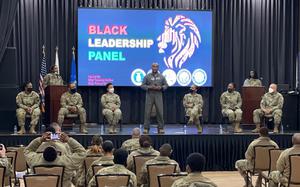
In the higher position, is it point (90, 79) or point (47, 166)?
point (90, 79)

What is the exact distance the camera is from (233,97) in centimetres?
1236

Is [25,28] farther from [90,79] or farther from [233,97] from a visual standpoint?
[233,97]

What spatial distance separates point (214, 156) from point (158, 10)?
4.88 m

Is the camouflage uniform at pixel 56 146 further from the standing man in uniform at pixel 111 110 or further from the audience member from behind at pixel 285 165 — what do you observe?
the standing man in uniform at pixel 111 110

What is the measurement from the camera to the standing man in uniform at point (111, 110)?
1171 cm

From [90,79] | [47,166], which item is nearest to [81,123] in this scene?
Answer: [90,79]

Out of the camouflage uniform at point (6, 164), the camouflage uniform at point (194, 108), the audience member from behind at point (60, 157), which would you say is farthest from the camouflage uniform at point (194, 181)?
the camouflage uniform at point (194, 108)

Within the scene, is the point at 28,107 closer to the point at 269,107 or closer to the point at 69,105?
the point at 69,105

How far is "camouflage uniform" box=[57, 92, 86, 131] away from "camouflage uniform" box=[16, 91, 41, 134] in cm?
50

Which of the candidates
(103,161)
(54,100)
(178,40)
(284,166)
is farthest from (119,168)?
(178,40)

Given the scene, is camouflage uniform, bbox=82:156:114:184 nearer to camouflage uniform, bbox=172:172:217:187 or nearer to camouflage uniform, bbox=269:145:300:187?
camouflage uniform, bbox=172:172:217:187

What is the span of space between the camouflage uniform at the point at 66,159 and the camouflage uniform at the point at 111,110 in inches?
186

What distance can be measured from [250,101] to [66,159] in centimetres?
706

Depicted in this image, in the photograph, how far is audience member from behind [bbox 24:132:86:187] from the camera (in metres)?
6.16
